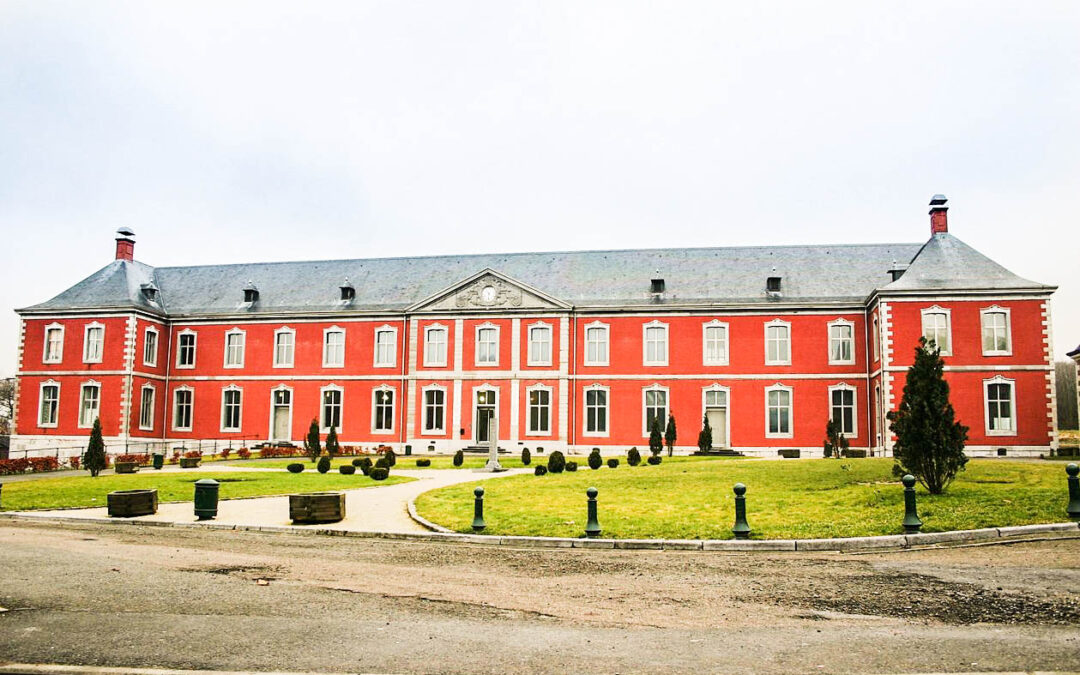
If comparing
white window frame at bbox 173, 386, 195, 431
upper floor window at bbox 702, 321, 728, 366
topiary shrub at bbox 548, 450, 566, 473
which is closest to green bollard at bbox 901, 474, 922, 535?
topiary shrub at bbox 548, 450, 566, 473

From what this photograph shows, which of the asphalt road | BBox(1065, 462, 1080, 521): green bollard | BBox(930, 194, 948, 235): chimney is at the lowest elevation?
the asphalt road

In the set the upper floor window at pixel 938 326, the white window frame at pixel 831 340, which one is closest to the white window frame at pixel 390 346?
the white window frame at pixel 831 340

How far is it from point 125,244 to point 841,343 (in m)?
38.9

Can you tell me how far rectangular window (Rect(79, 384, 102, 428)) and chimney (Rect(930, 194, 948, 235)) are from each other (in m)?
42.0

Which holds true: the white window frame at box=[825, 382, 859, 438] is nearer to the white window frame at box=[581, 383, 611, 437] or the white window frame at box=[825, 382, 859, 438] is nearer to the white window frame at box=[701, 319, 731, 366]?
the white window frame at box=[701, 319, 731, 366]

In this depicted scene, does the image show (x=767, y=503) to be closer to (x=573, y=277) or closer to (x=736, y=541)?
(x=736, y=541)

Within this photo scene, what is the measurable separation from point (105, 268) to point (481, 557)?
4282cm

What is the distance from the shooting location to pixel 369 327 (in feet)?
147

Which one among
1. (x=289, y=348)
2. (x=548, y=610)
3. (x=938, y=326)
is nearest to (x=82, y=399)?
(x=289, y=348)

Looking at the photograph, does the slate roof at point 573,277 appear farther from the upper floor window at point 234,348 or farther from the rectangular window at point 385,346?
A: the upper floor window at point 234,348

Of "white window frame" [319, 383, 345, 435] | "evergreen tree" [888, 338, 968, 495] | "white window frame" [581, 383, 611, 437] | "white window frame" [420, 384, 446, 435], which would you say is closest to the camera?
"evergreen tree" [888, 338, 968, 495]

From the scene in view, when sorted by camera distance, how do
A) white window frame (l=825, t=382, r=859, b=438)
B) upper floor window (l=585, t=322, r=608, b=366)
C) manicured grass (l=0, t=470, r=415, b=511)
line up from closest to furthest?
manicured grass (l=0, t=470, r=415, b=511) < white window frame (l=825, t=382, r=859, b=438) < upper floor window (l=585, t=322, r=608, b=366)

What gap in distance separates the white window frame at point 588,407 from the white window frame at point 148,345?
2317 centimetres

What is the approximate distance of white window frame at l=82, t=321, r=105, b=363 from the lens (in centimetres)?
4447
